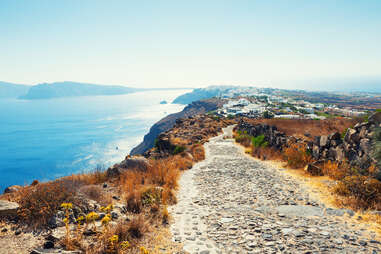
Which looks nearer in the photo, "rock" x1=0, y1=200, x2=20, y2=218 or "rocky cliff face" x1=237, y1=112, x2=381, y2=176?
"rock" x1=0, y1=200, x2=20, y2=218

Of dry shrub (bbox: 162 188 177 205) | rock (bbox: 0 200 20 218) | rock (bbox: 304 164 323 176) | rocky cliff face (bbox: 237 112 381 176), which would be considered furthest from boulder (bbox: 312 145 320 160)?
rock (bbox: 0 200 20 218)

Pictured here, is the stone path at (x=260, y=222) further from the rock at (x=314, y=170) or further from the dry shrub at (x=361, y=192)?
the rock at (x=314, y=170)

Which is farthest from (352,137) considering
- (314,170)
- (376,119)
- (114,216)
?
(114,216)

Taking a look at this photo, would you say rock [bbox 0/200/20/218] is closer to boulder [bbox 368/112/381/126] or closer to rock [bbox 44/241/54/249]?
rock [bbox 44/241/54/249]

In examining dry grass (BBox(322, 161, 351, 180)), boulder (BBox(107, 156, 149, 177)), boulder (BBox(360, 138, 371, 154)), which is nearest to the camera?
boulder (BBox(360, 138, 371, 154))

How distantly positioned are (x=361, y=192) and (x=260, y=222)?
11.4 feet

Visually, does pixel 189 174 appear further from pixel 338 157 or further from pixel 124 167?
pixel 338 157

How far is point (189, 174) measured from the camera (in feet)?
39.8

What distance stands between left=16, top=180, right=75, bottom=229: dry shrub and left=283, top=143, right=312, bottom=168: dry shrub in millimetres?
10855

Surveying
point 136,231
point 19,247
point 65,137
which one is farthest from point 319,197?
point 65,137

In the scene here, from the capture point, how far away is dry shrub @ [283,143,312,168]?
1164 centimetres

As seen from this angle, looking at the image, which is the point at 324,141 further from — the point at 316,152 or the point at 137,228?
the point at 137,228

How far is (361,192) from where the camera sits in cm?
637

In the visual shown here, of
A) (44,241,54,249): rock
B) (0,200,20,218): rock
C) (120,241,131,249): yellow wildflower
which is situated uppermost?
(0,200,20,218): rock
